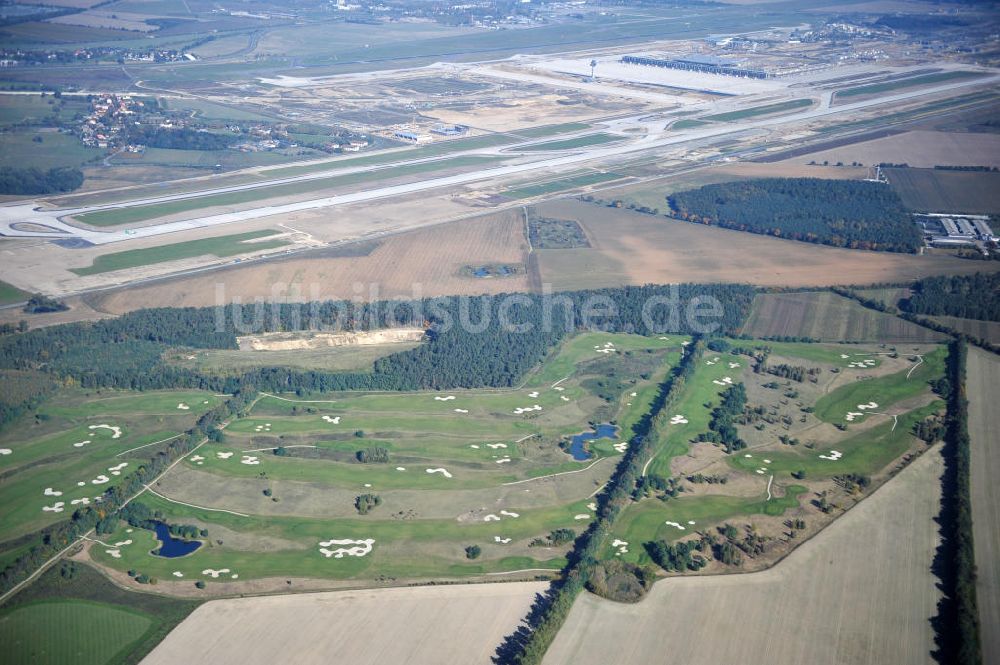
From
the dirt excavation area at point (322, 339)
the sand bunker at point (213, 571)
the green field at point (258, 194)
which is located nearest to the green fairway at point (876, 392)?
the dirt excavation area at point (322, 339)

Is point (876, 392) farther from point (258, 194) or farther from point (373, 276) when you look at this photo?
point (258, 194)

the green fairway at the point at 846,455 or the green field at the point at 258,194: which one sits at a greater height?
the green field at the point at 258,194

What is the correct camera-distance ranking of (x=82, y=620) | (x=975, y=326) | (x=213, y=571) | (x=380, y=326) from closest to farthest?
(x=82, y=620), (x=213, y=571), (x=380, y=326), (x=975, y=326)

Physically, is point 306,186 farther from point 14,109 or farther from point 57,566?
point 57,566

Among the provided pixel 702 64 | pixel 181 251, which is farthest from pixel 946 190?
pixel 181 251

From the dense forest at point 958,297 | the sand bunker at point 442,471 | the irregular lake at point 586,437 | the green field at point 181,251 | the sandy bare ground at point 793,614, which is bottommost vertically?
the sandy bare ground at point 793,614

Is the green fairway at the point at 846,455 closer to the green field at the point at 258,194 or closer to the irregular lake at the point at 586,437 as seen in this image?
the irregular lake at the point at 586,437

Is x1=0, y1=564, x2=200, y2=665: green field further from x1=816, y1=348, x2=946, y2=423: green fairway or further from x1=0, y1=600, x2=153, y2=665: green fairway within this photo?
x1=816, y1=348, x2=946, y2=423: green fairway
